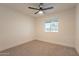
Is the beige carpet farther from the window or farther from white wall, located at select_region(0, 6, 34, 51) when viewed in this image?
the window

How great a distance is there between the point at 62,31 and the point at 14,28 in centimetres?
87

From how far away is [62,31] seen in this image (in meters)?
1.49

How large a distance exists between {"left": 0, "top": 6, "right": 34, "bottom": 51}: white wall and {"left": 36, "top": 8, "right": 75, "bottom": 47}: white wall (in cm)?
17

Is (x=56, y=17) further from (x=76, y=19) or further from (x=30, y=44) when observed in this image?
(x=30, y=44)

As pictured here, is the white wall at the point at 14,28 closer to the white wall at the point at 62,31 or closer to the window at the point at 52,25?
the white wall at the point at 62,31

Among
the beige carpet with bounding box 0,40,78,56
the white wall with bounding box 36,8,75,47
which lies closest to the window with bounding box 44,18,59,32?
the white wall with bounding box 36,8,75,47

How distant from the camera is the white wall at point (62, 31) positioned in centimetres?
139

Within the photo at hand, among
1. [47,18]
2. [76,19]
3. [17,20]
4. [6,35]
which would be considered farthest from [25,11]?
[76,19]

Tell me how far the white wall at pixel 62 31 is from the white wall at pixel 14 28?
171 mm

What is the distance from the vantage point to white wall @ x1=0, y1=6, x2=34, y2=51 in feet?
4.51

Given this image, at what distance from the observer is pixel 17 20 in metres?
1.50

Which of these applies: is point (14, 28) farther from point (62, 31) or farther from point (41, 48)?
point (62, 31)

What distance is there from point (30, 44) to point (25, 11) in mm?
638

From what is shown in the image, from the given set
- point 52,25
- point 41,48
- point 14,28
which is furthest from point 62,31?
point 14,28
